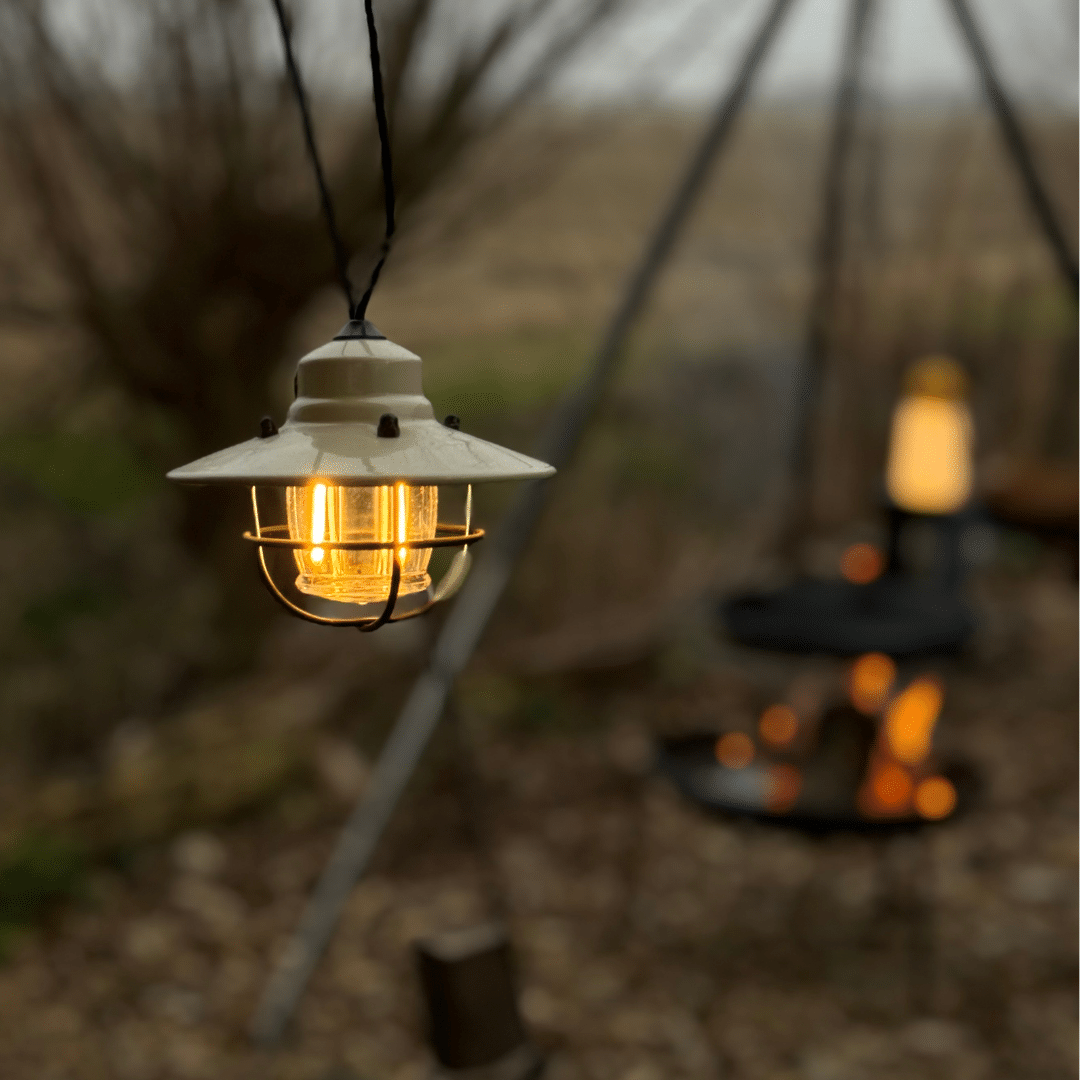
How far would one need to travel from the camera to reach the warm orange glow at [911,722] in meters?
3.97

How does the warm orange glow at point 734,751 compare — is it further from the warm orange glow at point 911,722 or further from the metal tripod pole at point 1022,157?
the metal tripod pole at point 1022,157

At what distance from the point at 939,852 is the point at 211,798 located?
3433mm

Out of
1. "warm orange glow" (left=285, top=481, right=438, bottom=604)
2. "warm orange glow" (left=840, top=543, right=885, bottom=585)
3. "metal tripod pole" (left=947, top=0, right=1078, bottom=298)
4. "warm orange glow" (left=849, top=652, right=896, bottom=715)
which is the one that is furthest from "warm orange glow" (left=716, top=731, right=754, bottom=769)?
"warm orange glow" (left=285, top=481, right=438, bottom=604)

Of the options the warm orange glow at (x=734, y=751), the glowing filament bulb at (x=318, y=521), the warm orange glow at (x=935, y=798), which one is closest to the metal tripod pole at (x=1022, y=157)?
the warm orange glow at (x=935, y=798)

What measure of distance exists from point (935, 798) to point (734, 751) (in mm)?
806

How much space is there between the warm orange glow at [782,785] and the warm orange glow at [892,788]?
26 cm

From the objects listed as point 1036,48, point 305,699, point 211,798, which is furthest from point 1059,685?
point 211,798

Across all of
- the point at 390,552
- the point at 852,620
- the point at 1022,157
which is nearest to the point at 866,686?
the point at 852,620

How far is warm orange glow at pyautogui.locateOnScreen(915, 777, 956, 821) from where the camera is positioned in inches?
129

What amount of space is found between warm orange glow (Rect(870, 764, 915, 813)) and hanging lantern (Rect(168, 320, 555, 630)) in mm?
2334

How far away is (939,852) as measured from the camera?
4.79 meters

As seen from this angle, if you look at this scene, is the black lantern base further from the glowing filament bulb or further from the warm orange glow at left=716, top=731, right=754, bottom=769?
the glowing filament bulb

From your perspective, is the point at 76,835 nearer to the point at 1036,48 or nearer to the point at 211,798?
the point at 211,798

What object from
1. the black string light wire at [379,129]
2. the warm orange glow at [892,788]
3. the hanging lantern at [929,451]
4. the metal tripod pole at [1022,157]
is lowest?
the warm orange glow at [892,788]
